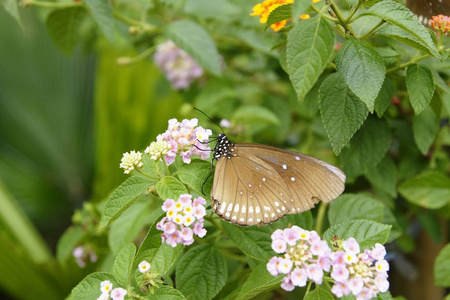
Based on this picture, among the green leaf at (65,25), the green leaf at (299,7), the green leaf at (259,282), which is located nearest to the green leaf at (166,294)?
the green leaf at (259,282)

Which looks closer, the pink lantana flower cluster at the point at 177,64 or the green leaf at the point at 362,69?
the green leaf at the point at 362,69

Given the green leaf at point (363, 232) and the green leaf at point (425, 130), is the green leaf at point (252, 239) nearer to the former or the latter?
the green leaf at point (363, 232)

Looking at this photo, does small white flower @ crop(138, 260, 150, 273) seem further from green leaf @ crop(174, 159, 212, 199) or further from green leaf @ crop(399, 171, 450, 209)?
green leaf @ crop(399, 171, 450, 209)

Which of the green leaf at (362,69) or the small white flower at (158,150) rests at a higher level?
the green leaf at (362,69)

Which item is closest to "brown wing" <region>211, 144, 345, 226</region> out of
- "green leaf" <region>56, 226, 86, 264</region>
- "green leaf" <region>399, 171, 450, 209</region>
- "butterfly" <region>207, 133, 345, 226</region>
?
"butterfly" <region>207, 133, 345, 226</region>

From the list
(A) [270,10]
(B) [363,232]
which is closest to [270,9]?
(A) [270,10]

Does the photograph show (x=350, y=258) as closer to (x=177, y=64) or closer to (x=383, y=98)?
(x=383, y=98)
